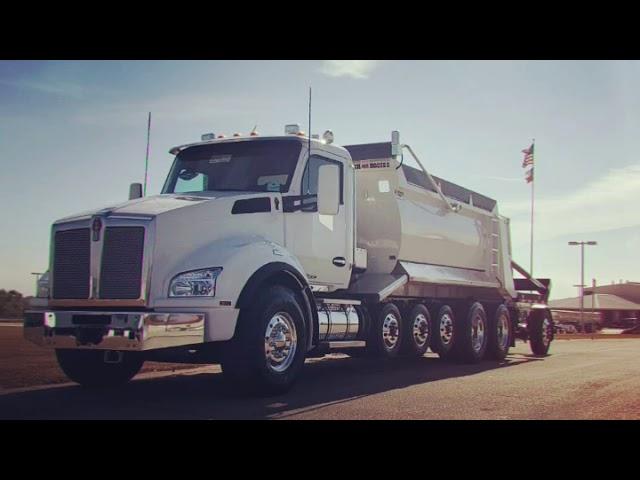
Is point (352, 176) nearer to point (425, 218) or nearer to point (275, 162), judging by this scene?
point (275, 162)

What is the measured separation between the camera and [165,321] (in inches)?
270

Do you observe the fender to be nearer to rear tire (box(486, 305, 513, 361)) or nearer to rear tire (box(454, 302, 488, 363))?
rear tire (box(454, 302, 488, 363))

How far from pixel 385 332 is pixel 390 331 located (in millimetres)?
204

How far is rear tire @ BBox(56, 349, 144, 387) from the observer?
8.22 metres

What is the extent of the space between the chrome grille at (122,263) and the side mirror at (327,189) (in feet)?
8.03

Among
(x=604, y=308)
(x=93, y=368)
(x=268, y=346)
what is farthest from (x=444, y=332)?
(x=604, y=308)

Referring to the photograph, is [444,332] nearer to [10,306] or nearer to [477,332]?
[477,332]

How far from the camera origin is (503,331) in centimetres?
1519

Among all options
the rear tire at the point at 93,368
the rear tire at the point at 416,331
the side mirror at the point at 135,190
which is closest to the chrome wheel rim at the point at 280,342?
the rear tire at the point at 93,368

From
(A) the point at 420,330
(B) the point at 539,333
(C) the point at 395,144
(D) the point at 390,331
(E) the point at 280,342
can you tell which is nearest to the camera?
(E) the point at 280,342

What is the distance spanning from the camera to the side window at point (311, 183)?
8859 millimetres

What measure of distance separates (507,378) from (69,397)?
21.1 ft

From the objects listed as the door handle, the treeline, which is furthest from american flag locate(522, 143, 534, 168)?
the treeline
